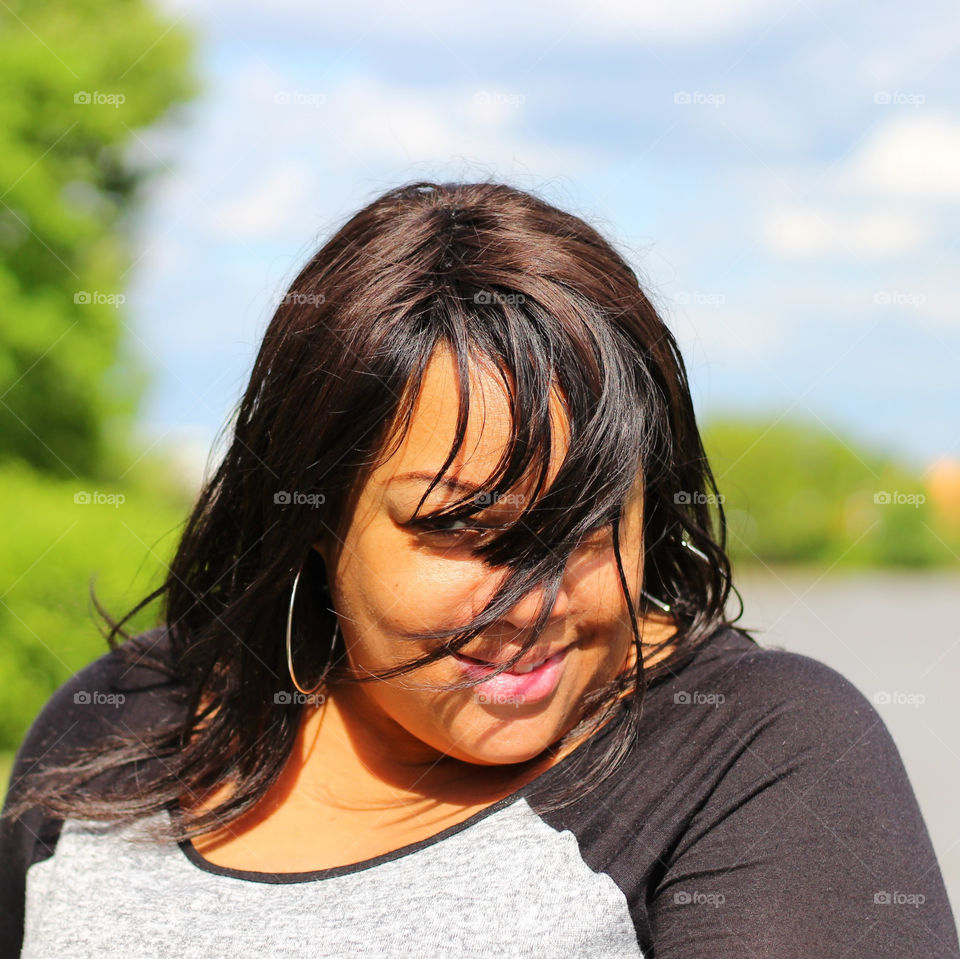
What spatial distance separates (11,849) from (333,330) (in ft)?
3.89

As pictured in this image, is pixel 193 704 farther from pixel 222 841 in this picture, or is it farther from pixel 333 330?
pixel 333 330

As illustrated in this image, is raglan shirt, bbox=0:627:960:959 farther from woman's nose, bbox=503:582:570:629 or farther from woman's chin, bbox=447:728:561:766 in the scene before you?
woman's nose, bbox=503:582:570:629

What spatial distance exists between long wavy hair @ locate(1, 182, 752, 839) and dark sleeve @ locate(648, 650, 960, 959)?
19 cm

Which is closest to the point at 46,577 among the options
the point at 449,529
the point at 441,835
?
the point at 441,835

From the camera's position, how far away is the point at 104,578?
5.61 metres

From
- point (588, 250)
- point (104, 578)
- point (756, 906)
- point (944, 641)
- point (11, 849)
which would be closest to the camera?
point (756, 906)

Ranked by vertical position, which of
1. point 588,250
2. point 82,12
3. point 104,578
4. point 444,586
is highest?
point 82,12

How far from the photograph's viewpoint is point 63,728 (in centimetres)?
209

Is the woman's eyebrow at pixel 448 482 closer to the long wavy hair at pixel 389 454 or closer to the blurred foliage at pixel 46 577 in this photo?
the long wavy hair at pixel 389 454

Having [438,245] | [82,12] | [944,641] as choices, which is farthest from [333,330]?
[944,641]

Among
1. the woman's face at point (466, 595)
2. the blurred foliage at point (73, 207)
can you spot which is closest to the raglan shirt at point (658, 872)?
the woman's face at point (466, 595)

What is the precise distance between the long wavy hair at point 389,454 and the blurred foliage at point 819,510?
8485 mm

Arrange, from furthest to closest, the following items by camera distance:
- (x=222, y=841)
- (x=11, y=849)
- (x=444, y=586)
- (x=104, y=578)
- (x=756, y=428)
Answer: (x=756, y=428) < (x=104, y=578) < (x=11, y=849) < (x=222, y=841) < (x=444, y=586)

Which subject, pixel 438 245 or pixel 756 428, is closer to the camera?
pixel 438 245
